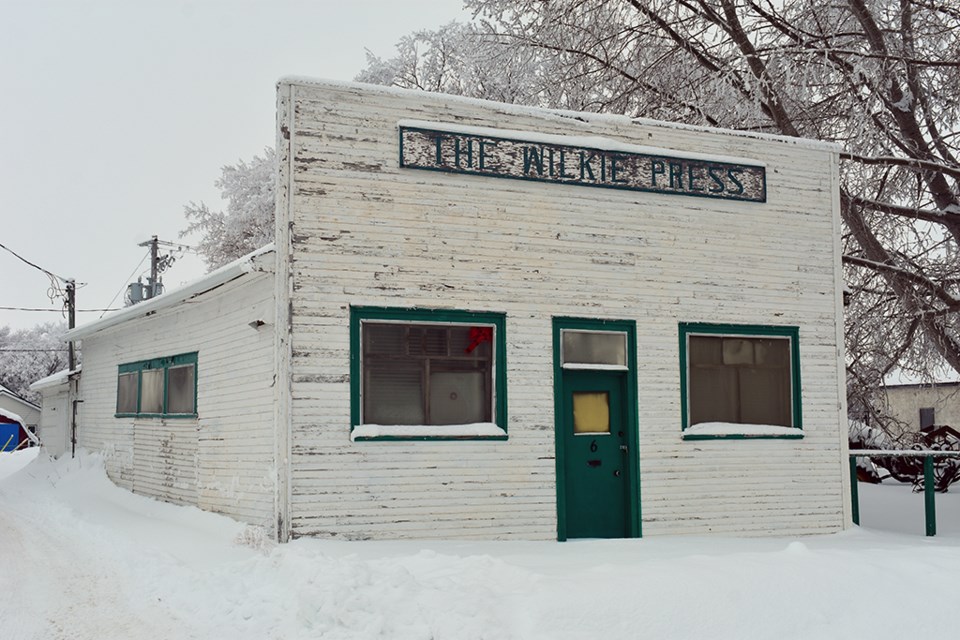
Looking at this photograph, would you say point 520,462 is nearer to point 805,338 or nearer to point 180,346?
point 805,338

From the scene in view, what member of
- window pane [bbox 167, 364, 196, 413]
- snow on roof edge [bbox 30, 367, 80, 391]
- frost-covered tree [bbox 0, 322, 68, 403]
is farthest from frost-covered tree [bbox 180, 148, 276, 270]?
frost-covered tree [bbox 0, 322, 68, 403]

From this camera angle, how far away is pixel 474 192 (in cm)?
1121

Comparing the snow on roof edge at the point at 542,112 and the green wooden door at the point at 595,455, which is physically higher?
the snow on roof edge at the point at 542,112

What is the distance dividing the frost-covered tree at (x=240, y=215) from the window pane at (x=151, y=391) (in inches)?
711

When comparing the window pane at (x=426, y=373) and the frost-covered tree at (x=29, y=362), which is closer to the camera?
the window pane at (x=426, y=373)

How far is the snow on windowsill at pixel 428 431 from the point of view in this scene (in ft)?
34.2

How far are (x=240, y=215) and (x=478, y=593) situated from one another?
95.0 feet

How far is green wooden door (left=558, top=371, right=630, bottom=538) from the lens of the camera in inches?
455

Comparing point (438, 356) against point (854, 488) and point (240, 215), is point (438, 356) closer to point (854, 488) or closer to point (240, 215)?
point (854, 488)

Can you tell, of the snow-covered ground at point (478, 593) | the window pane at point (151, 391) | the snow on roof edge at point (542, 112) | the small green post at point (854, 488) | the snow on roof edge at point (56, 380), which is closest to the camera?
the snow-covered ground at point (478, 593)

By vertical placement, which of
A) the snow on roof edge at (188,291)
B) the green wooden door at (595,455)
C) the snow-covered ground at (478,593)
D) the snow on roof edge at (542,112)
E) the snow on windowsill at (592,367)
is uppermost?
the snow on roof edge at (542,112)

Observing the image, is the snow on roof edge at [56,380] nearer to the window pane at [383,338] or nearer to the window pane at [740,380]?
the window pane at [383,338]

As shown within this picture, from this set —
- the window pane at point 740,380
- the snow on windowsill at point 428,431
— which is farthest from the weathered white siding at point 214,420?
the window pane at point 740,380

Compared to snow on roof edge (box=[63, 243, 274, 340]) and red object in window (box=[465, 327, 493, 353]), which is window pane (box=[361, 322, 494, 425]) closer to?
red object in window (box=[465, 327, 493, 353])
